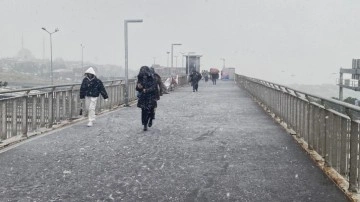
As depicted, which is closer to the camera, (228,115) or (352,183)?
(352,183)

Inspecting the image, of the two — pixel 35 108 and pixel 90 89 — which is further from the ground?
pixel 90 89

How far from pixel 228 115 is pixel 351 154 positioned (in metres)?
10.3

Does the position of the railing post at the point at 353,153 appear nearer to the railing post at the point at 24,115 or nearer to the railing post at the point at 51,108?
the railing post at the point at 24,115

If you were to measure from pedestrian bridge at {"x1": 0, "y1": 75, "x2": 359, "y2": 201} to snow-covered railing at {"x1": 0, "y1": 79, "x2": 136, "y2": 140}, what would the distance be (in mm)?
27

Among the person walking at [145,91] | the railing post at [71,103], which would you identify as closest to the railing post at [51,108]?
the railing post at [71,103]

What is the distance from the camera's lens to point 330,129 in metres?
6.82

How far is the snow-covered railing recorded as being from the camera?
941 centimetres

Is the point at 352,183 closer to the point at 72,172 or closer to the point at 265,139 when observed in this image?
the point at 72,172

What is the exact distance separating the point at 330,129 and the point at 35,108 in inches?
272

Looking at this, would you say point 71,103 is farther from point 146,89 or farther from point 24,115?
point 24,115

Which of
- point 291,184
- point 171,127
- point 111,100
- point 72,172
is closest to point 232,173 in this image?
point 291,184

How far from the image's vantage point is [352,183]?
5543 millimetres

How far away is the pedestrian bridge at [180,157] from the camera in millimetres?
5543

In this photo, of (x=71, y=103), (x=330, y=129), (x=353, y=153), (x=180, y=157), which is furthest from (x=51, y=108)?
(x=353, y=153)
